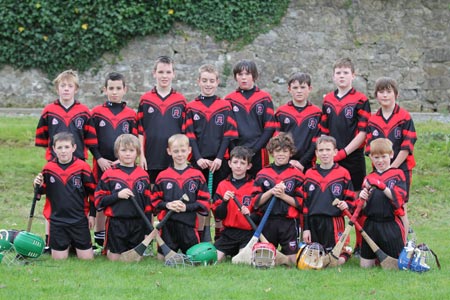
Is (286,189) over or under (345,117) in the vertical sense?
under

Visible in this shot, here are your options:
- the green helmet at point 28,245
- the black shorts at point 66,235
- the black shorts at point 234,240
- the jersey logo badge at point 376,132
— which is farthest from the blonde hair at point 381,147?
the green helmet at point 28,245

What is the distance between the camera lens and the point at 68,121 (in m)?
8.48

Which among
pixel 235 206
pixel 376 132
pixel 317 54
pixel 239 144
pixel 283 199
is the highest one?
pixel 317 54

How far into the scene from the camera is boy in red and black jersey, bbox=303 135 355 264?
7988 mm

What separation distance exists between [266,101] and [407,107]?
30.2 ft

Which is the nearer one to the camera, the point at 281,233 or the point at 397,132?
the point at 281,233

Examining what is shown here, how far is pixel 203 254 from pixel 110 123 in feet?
5.46

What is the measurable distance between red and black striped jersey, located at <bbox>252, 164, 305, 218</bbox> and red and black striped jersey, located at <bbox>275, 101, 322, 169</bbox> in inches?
16.7

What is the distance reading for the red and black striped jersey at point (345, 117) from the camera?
853 centimetres

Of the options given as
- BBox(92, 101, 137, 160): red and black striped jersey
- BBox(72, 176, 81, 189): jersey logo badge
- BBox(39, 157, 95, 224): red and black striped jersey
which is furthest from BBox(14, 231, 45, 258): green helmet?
BBox(92, 101, 137, 160): red and black striped jersey

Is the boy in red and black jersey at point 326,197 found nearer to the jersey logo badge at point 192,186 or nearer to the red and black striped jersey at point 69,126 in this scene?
the jersey logo badge at point 192,186

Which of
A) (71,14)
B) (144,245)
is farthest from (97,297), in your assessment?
(71,14)

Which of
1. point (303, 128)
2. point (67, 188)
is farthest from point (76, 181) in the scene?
point (303, 128)

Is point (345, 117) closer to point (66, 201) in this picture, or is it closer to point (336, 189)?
point (336, 189)
